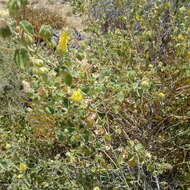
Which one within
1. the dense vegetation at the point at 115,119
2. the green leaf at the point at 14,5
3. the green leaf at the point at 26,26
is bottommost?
the dense vegetation at the point at 115,119

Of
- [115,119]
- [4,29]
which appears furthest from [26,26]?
[115,119]

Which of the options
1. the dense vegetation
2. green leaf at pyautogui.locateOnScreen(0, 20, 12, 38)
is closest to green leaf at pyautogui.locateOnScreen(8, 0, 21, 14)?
green leaf at pyautogui.locateOnScreen(0, 20, 12, 38)

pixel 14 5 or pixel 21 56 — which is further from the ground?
pixel 14 5

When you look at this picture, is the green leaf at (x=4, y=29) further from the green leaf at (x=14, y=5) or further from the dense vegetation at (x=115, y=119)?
the dense vegetation at (x=115, y=119)

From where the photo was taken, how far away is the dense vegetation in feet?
4.97

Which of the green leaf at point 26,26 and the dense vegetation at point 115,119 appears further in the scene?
the dense vegetation at point 115,119

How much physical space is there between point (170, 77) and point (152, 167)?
1.95 ft

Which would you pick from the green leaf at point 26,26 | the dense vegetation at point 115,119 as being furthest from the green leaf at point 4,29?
the dense vegetation at point 115,119

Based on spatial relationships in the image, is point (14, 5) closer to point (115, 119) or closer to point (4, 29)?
point (4, 29)

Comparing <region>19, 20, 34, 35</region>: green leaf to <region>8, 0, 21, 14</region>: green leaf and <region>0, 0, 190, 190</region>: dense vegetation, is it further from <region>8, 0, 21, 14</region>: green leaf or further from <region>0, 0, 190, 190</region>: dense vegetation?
<region>0, 0, 190, 190</region>: dense vegetation

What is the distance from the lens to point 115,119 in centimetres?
201

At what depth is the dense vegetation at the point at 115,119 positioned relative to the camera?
4.97ft

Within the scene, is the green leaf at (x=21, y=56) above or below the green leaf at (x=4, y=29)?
below

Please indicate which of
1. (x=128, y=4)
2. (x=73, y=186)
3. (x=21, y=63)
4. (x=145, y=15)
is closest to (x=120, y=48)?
(x=145, y=15)
